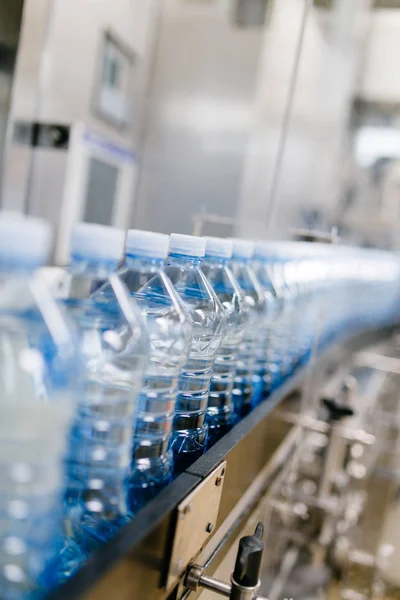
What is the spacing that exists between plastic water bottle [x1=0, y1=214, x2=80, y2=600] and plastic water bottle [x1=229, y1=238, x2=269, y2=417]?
442mm

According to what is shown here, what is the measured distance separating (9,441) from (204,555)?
1.19 ft

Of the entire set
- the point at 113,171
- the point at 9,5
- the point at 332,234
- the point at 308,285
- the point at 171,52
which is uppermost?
the point at 171,52

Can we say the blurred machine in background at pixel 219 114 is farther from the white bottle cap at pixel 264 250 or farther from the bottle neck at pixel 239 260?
the bottle neck at pixel 239 260

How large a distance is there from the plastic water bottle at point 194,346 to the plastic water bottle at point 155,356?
0.12 ft

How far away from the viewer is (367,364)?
224 centimetres

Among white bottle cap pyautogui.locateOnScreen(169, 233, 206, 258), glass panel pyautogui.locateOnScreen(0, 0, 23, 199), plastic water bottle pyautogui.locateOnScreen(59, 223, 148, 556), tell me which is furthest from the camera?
glass panel pyautogui.locateOnScreen(0, 0, 23, 199)

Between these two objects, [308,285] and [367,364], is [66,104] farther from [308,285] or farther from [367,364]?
[367,364]

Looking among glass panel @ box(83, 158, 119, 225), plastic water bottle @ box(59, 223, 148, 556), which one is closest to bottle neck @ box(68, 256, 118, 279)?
plastic water bottle @ box(59, 223, 148, 556)

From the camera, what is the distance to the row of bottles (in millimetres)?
380

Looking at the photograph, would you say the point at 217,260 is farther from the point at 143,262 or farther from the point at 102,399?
the point at 102,399

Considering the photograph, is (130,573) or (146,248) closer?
(130,573)

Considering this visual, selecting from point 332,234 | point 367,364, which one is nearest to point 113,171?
point 332,234

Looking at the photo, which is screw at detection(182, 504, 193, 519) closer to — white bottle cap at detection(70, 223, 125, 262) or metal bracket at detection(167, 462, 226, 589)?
→ metal bracket at detection(167, 462, 226, 589)

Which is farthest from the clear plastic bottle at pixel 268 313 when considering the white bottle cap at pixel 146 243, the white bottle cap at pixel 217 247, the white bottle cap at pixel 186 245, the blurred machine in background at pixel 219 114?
the blurred machine in background at pixel 219 114
